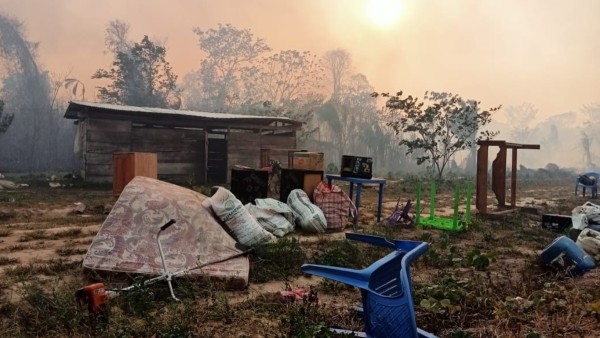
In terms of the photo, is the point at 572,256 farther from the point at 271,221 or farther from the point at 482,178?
the point at 482,178

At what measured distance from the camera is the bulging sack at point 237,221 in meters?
5.22

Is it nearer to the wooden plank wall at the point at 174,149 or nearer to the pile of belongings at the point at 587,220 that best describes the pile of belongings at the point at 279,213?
the pile of belongings at the point at 587,220

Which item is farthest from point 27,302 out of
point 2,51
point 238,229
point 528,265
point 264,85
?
point 264,85

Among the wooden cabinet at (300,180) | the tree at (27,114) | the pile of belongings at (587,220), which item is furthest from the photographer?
the tree at (27,114)

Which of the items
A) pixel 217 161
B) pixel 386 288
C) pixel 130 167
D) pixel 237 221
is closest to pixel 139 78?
pixel 217 161

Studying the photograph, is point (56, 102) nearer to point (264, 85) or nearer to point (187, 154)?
point (187, 154)

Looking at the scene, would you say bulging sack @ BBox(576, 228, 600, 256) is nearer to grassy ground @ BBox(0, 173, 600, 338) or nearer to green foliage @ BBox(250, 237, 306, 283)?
grassy ground @ BBox(0, 173, 600, 338)

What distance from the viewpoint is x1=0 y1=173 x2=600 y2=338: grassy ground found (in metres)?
2.95

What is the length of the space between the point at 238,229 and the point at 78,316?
2415 mm

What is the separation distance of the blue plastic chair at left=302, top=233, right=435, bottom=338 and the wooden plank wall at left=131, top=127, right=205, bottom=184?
1294 cm

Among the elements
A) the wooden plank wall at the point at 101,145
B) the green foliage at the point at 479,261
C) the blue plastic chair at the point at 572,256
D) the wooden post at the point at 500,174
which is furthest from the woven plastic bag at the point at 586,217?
the wooden plank wall at the point at 101,145

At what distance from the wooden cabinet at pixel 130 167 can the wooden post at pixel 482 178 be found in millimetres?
6490

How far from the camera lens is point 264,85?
132 ft

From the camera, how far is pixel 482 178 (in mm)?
8945
